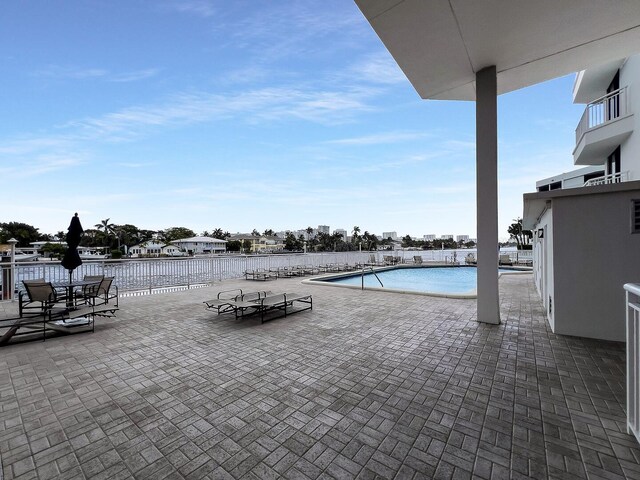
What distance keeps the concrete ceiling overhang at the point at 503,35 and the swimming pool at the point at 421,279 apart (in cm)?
778

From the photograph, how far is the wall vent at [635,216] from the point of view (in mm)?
4188

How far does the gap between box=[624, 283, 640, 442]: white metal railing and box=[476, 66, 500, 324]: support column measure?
11.3 feet

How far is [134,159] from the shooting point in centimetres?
2120

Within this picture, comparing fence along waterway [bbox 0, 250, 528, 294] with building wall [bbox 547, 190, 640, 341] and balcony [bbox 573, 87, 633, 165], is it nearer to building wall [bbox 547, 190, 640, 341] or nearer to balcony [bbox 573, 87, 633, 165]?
building wall [bbox 547, 190, 640, 341]

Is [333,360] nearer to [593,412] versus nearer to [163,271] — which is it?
[593,412]

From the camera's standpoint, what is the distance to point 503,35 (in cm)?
469

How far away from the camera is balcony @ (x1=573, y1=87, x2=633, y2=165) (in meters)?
8.54

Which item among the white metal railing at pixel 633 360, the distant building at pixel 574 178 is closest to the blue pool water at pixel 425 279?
the distant building at pixel 574 178

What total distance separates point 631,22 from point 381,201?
35.0 metres

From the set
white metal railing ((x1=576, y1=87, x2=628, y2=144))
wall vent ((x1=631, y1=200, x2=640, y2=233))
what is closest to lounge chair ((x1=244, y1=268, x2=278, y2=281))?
wall vent ((x1=631, y1=200, x2=640, y2=233))

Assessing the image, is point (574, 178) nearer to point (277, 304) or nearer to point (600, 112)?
point (600, 112)

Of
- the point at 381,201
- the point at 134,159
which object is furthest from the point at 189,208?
the point at 381,201

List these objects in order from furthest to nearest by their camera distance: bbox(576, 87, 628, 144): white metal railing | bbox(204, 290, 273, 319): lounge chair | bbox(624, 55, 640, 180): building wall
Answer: bbox(576, 87, 628, 144): white metal railing, bbox(624, 55, 640, 180): building wall, bbox(204, 290, 273, 319): lounge chair

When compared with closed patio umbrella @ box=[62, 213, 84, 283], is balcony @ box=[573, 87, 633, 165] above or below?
above
